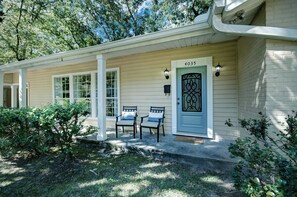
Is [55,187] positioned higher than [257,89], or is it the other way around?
[257,89]

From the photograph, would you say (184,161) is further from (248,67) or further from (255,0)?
(255,0)

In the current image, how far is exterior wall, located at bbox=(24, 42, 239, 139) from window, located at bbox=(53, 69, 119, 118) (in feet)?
0.83

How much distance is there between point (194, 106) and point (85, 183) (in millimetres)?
3204

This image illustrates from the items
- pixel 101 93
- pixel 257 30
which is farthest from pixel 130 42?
pixel 257 30

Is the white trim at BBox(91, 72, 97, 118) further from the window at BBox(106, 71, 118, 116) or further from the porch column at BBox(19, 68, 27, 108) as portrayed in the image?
the porch column at BBox(19, 68, 27, 108)

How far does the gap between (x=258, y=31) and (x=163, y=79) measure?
2899 millimetres

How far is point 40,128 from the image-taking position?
12.0ft

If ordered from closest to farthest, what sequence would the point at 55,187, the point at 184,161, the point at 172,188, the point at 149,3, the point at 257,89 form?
the point at 172,188
the point at 55,187
the point at 257,89
the point at 184,161
the point at 149,3

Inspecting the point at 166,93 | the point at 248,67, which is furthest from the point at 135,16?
the point at 248,67

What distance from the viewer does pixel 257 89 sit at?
3025mm

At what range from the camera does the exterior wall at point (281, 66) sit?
102 inches

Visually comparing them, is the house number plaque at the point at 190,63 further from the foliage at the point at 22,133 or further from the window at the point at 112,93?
the foliage at the point at 22,133

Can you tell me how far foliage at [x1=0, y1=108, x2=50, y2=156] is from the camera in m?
3.70

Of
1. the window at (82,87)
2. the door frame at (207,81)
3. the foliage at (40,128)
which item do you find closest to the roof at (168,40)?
the door frame at (207,81)
